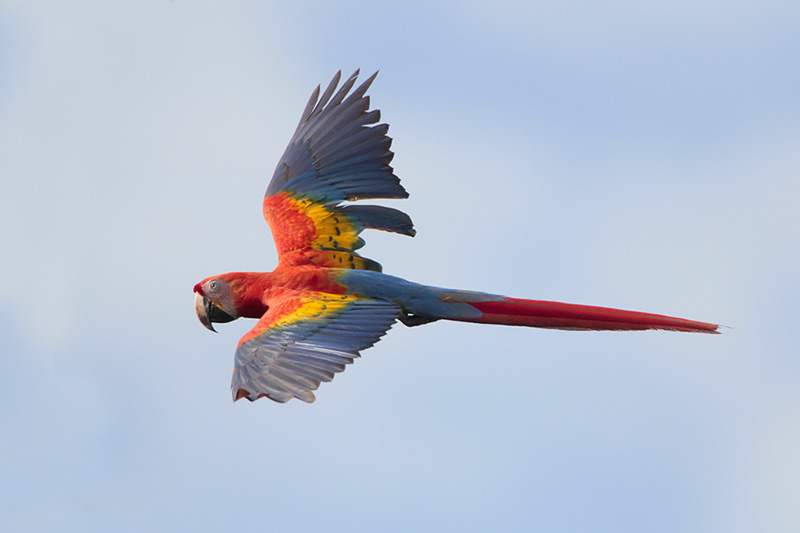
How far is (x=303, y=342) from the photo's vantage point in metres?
6.56

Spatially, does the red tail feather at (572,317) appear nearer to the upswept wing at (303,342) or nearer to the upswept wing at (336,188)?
the upswept wing at (303,342)

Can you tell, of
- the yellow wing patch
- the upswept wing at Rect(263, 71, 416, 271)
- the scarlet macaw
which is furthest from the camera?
the upswept wing at Rect(263, 71, 416, 271)

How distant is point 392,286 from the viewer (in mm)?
7129

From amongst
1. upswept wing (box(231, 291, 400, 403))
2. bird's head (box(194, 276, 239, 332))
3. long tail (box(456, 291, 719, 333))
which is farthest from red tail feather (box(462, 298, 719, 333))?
bird's head (box(194, 276, 239, 332))

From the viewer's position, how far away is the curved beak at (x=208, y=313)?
25.9 feet

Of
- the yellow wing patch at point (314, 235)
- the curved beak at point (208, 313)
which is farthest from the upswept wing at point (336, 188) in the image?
the curved beak at point (208, 313)

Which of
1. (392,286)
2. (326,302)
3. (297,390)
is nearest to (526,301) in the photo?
(392,286)

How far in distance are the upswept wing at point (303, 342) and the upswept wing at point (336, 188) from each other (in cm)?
70

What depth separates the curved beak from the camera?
789cm

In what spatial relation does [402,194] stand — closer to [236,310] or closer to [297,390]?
[236,310]

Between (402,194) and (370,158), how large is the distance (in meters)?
0.40

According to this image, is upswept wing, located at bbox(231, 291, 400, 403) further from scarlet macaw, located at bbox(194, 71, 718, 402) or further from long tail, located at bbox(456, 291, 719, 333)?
long tail, located at bbox(456, 291, 719, 333)

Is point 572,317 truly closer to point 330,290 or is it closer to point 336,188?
point 330,290

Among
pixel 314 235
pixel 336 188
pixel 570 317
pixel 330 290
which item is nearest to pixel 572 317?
pixel 570 317
